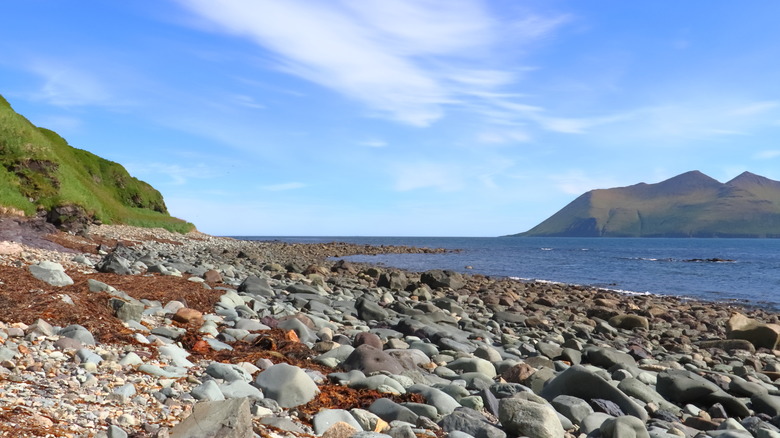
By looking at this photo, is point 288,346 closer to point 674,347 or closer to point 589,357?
point 589,357

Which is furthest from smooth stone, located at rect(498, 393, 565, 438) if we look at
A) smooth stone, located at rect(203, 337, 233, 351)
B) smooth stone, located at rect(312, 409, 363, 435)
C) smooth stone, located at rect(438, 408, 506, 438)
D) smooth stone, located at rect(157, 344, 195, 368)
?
smooth stone, located at rect(203, 337, 233, 351)

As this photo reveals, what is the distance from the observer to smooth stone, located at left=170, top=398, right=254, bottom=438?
317 centimetres

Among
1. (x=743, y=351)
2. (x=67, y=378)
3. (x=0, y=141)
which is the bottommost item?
(x=743, y=351)

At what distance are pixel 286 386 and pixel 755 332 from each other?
39.8ft

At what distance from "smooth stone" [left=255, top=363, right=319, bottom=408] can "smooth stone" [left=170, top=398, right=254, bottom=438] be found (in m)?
0.97

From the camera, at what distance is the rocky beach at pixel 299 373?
3.60m

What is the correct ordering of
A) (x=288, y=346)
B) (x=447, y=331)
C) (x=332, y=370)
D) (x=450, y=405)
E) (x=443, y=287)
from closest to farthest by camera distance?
(x=450, y=405) < (x=332, y=370) < (x=288, y=346) < (x=447, y=331) < (x=443, y=287)

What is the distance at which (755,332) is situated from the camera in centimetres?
1240

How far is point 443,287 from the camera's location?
2023 cm

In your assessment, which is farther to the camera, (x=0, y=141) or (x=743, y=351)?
(x=0, y=141)

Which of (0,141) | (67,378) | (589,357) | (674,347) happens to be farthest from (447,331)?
(0,141)

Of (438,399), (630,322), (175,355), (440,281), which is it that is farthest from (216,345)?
(440,281)

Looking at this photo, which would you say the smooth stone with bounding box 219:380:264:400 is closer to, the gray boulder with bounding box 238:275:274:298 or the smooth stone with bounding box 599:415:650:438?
the smooth stone with bounding box 599:415:650:438

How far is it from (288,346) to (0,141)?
1981cm
